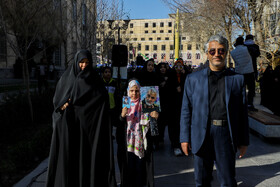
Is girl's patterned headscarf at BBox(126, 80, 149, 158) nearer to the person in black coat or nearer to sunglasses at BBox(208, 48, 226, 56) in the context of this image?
sunglasses at BBox(208, 48, 226, 56)

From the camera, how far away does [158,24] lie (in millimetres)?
99250

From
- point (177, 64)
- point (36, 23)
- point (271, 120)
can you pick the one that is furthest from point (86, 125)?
point (36, 23)

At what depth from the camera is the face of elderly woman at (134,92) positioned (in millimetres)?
3520

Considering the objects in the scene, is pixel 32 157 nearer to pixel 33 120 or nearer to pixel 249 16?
pixel 33 120

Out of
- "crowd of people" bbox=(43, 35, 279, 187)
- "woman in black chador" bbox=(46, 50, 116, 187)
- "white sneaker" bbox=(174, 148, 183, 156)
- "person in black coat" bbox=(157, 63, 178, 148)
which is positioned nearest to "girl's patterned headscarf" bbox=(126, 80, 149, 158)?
"crowd of people" bbox=(43, 35, 279, 187)

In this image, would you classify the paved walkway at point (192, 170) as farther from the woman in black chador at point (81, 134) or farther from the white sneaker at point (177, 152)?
the woman in black chador at point (81, 134)

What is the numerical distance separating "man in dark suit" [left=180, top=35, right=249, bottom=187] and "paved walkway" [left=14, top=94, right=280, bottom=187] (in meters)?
1.46

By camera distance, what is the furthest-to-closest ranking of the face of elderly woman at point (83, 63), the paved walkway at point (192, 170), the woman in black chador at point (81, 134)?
the paved walkway at point (192, 170)
the face of elderly woman at point (83, 63)
the woman in black chador at point (81, 134)

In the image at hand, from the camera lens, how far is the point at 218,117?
2.54m

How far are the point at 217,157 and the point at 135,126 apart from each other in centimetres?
129

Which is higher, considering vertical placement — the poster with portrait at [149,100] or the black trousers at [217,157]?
the poster with portrait at [149,100]

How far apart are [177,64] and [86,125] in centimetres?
337

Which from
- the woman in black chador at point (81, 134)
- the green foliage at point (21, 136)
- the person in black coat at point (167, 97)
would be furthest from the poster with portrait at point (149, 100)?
the green foliage at point (21, 136)

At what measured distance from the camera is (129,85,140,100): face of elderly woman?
3.52m
